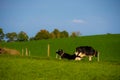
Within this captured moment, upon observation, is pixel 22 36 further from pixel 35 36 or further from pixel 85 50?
pixel 85 50

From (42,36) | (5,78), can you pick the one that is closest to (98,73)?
(5,78)

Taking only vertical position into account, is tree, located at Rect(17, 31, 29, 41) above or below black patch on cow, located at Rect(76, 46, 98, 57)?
above

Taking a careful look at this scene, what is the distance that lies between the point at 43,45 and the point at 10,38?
246ft

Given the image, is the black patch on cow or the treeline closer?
the black patch on cow

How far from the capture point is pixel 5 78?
1284 centimetres

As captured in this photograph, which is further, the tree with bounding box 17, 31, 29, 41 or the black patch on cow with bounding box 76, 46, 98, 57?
the tree with bounding box 17, 31, 29, 41

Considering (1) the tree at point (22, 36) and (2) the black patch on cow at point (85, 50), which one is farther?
(1) the tree at point (22, 36)

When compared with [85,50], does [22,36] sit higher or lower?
higher

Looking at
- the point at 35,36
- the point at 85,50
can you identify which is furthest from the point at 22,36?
the point at 85,50

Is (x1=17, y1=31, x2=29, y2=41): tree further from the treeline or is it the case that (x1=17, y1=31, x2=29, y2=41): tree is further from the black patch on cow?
the black patch on cow

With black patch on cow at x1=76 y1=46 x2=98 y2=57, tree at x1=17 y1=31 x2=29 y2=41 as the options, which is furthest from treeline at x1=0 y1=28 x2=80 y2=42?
black patch on cow at x1=76 y1=46 x2=98 y2=57

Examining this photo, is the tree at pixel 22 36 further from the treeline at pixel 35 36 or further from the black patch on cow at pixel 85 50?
the black patch on cow at pixel 85 50

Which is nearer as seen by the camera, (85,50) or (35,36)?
(85,50)

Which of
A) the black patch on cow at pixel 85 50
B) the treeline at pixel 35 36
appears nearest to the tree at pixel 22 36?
the treeline at pixel 35 36
